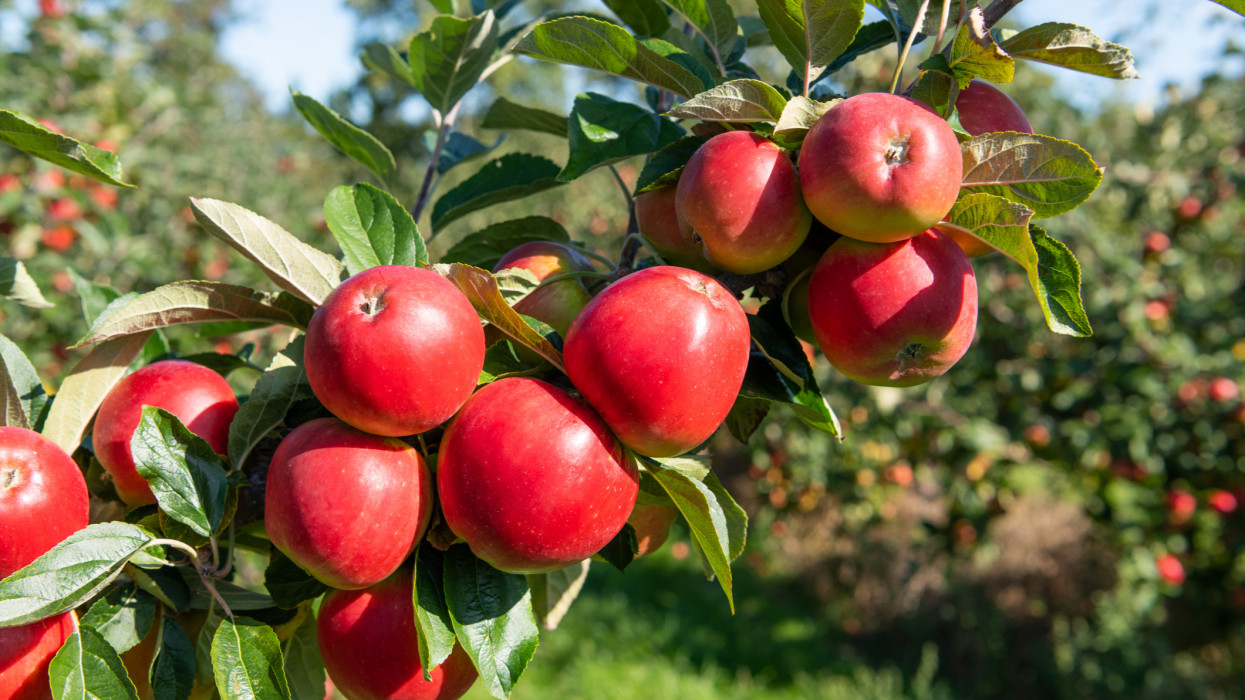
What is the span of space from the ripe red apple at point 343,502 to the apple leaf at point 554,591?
271 millimetres

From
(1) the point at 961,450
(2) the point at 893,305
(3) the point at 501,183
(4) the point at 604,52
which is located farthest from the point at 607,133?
(1) the point at 961,450

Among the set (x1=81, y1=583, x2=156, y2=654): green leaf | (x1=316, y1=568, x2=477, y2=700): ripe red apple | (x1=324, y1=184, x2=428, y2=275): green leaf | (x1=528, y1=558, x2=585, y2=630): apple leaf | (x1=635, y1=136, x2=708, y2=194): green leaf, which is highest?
(x1=635, y1=136, x2=708, y2=194): green leaf

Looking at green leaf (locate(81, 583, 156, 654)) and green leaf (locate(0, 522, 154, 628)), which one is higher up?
green leaf (locate(0, 522, 154, 628))

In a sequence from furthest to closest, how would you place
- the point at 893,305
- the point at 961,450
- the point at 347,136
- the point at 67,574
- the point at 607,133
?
the point at 961,450 < the point at 347,136 < the point at 607,133 < the point at 893,305 < the point at 67,574

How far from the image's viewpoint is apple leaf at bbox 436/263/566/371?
2.13ft

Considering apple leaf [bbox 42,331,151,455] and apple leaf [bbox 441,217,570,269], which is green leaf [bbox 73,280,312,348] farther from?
apple leaf [bbox 441,217,570,269]

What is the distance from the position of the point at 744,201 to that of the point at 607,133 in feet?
0.70

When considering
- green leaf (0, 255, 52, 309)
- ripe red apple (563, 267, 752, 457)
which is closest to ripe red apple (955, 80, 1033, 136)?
ripe red apple (563, 267, 752, 457)

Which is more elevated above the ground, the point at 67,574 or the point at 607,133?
the point at 607,133

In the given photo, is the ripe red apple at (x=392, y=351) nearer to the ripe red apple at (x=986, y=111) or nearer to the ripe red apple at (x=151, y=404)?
the ripe red apple at (x=151, y=404)

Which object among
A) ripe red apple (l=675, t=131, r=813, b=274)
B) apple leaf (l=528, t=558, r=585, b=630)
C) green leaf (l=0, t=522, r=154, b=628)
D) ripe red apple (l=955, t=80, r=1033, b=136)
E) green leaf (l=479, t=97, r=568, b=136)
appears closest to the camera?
green leaf (l=0, t=522, r=154, b=628)

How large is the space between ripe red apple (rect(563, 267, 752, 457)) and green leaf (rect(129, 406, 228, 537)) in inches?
12.7

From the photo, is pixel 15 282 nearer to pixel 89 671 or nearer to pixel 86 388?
pixel 86 388

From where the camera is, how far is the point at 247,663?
0.63 m
